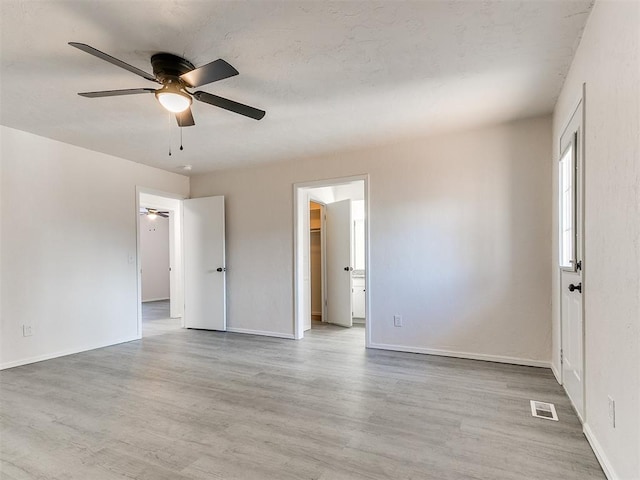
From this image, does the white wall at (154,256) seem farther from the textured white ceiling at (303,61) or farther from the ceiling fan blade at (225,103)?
the ceiling fan blade at (225,103)

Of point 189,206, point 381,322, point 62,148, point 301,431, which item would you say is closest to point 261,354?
point 381,322

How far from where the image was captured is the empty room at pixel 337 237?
184cm

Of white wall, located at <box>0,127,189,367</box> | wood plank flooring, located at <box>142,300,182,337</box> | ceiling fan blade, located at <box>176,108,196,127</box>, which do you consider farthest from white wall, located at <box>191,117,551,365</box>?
wood plank flooring, located at <box>142,300,182,337</box>

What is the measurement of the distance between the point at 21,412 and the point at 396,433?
267 cm

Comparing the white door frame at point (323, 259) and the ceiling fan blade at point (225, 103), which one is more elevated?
the ceiling fan blade at point (225, 103)

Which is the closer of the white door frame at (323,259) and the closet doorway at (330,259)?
the closet doorway at (330,259)

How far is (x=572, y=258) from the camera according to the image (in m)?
2.55

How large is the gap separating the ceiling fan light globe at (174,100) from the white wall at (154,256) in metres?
7.80

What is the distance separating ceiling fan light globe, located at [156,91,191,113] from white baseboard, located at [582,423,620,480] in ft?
10.1

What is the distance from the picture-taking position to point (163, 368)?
11.5 feet

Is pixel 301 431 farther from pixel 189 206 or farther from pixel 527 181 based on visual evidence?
pixel 189 206

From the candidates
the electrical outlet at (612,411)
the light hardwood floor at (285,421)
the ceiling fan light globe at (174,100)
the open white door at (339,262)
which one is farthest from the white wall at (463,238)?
the ceiling fan light globe at (174,100)

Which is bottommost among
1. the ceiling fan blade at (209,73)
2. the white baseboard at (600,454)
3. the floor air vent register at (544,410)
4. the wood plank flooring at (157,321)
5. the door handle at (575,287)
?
the wood plank flooring at (157,321)

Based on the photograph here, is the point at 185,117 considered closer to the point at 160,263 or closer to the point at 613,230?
the point at 613,230
